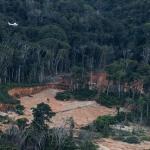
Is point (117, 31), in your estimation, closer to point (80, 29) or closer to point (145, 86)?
point (80, 29)

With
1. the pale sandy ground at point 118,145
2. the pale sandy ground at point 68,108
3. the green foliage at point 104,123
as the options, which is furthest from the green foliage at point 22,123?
the green foliage at point 104,123

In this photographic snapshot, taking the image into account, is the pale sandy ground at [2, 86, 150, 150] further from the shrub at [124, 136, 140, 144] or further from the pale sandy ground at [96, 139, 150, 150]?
the shrub at [124, 136, 140, 144]

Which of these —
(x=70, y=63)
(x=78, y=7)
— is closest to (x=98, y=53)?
(x=70, y=63)

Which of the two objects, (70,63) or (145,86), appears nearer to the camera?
(145,86)

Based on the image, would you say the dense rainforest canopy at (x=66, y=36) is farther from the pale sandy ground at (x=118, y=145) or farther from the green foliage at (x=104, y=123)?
the pale sandy ground at (x=118, y=145)

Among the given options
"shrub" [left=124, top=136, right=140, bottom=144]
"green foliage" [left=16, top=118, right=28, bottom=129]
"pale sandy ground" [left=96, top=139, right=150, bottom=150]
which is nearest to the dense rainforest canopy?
"green foliage" [left=16, top=118, right=28, bottom=129]

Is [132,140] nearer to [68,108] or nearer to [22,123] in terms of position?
[22,123]
